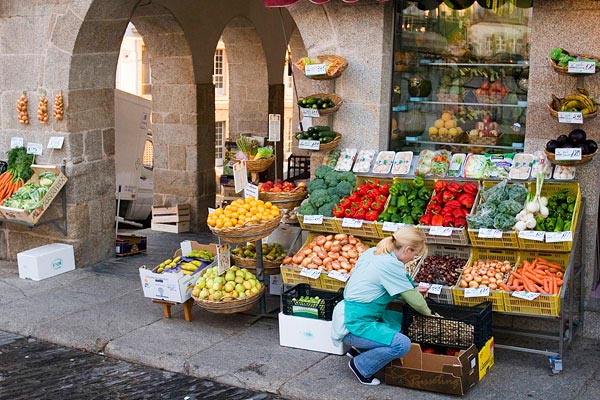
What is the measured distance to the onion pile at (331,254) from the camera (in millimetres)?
7719

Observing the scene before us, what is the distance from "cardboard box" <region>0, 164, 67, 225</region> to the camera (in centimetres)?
950


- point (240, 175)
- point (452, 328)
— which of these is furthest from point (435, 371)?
point (240, 175)

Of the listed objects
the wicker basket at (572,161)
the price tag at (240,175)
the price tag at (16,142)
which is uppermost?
the wicker basket at (572,161)

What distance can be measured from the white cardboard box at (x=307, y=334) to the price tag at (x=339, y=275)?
1.43ft

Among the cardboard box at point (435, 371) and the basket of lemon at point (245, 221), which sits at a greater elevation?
the basket of lemon at point (245, 221)

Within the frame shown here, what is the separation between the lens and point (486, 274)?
722cm

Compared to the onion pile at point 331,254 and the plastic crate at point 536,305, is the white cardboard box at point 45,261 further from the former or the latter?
the plastic crate at point 536,305

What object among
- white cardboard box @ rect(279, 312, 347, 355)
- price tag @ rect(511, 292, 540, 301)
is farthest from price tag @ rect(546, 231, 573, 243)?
white cardboard box @ rect(279, 312, 347, 355)

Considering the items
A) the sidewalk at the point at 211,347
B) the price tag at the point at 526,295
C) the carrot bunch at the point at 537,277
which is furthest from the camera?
the carrot bunch at the point at 537,277

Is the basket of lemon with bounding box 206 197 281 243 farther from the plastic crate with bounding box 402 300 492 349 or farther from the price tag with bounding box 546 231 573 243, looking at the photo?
the price tag with bounding box 546 231 573 243

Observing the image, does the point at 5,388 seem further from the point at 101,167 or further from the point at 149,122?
the point at 149,122

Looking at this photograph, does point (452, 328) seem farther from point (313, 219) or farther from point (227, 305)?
point (227, 305)

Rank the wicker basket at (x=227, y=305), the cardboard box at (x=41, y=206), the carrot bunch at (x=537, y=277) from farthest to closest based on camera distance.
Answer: the cardboard box at (x=41, y=206) → the wicker basket at (x=227, y=305) → the carrot bunch at (x=537, y=277)

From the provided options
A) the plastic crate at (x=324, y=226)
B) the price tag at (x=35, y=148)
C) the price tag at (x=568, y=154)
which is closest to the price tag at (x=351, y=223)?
the plastic crate at (x=324, y=226)
